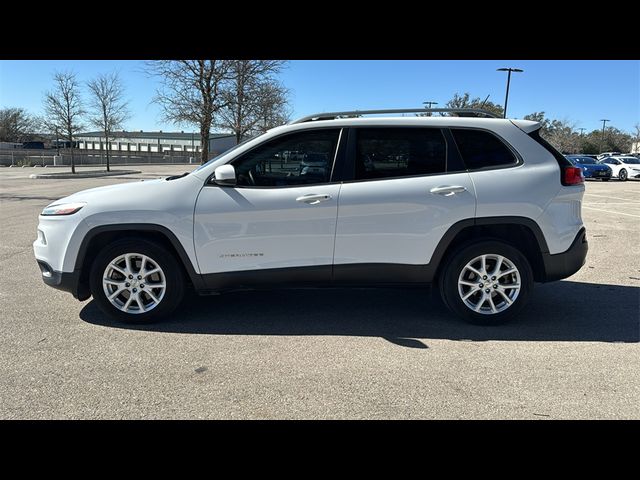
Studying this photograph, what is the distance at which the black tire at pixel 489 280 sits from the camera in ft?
13.9

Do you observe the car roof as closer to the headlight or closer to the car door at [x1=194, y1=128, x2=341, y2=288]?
the car door at [x1=194, y1=128, x2=341, y2=288]

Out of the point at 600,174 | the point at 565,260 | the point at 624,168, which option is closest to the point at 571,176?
the point at 565,260

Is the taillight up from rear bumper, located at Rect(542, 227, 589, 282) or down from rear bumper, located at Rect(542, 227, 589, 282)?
up

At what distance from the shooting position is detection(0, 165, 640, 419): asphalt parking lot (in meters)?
2.96

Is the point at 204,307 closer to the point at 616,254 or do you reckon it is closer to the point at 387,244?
the point at 387,244

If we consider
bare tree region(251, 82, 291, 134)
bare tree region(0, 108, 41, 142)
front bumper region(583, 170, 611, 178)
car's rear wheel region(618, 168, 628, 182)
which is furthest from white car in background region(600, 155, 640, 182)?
bare tree region(0, 108, 41, 142)

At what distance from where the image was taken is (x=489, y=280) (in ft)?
14.1

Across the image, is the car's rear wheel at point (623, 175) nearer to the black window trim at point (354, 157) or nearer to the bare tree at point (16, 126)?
the black window trim at point (354, 157)

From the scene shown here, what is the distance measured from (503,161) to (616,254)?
4.64 metres

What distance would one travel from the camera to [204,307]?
4809 mm

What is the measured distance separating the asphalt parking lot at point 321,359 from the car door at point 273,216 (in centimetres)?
58

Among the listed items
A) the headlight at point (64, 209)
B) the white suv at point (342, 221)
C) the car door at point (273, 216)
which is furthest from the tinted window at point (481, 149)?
the headlight at point (64, 209)

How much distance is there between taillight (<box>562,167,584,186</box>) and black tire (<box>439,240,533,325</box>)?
79 cm
